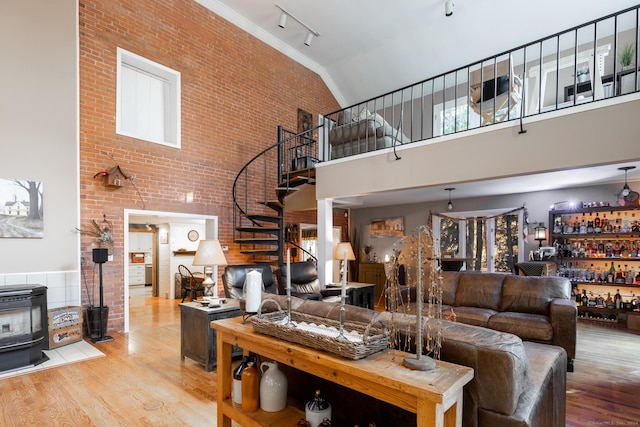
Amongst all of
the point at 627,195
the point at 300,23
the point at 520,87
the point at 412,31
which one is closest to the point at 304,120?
the point at 300,23

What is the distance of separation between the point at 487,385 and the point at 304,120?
7718mm

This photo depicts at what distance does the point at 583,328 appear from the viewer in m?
5.27

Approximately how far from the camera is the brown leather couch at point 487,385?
1.39 metres

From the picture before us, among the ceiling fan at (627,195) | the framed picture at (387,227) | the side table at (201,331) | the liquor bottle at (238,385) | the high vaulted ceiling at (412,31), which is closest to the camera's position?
the liquor bottle at (238,385)

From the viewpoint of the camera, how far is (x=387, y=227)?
8.95 metres

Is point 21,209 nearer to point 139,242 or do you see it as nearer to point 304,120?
point 304,120

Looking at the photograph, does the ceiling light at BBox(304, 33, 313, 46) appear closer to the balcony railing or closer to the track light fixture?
the track light fixture

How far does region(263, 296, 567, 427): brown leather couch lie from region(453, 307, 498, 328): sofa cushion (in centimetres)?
191

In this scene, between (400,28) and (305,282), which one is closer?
(305,282)

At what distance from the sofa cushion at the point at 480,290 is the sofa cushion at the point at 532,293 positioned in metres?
0.09

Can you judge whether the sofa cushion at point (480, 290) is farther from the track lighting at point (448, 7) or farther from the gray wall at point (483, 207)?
the track lighting at point (448, 7)

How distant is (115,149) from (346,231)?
243 inches

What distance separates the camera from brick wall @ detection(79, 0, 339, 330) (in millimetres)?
4934

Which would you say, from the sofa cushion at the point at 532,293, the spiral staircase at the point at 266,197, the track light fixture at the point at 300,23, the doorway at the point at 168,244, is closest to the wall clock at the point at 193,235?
the doorway at the point at 168,244
